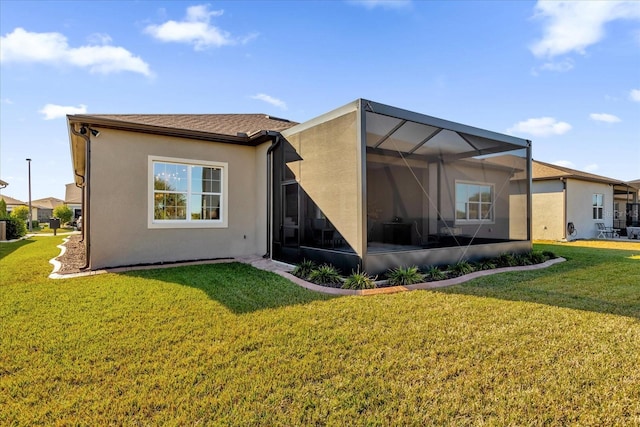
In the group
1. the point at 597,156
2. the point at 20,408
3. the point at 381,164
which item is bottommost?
the point at 20,408

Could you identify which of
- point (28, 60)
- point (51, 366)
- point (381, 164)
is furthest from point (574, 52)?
point (28, 60)

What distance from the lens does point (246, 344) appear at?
3.40 meters

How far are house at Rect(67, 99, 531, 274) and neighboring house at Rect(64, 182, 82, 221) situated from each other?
1170 inches

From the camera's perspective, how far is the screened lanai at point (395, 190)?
6617 mm

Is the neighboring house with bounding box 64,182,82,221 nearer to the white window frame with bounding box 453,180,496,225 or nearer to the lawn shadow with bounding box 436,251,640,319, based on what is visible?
the white window frame with bounding box 453,180,496,225

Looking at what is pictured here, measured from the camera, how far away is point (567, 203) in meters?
16.4

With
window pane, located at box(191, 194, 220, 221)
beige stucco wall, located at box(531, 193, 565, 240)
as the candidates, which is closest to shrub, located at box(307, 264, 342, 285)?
window pane, located at box(191, 194, 220, 221)

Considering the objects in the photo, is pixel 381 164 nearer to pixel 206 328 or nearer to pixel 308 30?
pixel 308 30

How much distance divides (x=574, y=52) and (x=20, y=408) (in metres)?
15.2

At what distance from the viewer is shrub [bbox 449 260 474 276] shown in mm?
7289

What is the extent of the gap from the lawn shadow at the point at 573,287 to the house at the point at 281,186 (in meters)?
1.49

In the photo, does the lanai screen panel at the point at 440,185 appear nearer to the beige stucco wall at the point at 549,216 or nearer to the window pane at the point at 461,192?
the window pane at the point at 461,192

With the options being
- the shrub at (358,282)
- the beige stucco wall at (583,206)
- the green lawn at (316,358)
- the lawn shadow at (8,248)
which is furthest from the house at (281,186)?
the beige stucco wall at (583,206)

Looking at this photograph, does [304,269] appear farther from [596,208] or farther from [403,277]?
[596,208]
